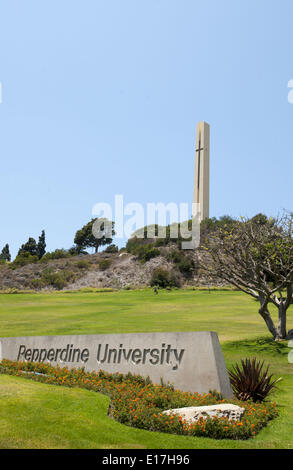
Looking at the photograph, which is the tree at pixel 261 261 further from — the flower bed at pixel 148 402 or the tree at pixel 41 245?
the tree at pixel 41 245

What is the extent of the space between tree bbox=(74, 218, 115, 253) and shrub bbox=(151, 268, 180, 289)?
53176 mm

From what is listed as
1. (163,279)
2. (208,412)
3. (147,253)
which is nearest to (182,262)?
(163,279)

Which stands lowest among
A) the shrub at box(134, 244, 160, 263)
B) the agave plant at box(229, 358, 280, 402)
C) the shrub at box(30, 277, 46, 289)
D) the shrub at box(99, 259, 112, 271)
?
the shrub at box(30, 277, 46, 289)

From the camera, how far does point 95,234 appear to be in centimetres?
12500

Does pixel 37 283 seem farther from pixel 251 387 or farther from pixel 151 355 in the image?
pixel 251 387

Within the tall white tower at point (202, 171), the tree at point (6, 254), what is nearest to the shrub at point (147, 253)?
the tall white tower at point (202, 171)

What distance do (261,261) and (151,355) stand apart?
1274 cm

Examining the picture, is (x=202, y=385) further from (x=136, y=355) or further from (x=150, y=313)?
(x=150, y=313)

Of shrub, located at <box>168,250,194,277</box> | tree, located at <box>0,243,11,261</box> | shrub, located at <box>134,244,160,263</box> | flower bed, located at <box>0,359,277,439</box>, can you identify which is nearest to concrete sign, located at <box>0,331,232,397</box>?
flower bed, located at <box>0,359,277,439</box>

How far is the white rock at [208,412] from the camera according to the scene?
10820 mm

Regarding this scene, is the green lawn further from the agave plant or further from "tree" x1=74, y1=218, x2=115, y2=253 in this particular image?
"tree" x1=74, y1=218, x2=115, y2=253

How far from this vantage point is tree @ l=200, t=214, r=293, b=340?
24750 millimetres

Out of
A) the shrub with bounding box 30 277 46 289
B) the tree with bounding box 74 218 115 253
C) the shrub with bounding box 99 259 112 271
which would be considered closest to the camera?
the shrub with bounding box 30 277 46 289

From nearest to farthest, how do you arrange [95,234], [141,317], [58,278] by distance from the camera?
1. [141,317]
2. [58,278]
3. [95,234]
